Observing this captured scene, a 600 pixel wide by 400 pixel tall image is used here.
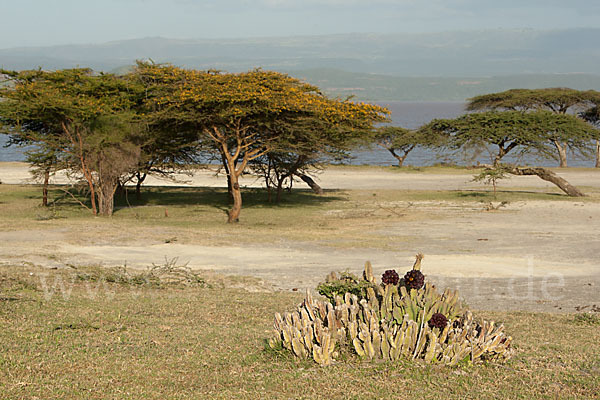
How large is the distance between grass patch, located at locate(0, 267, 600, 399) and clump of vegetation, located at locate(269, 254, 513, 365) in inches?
5.0

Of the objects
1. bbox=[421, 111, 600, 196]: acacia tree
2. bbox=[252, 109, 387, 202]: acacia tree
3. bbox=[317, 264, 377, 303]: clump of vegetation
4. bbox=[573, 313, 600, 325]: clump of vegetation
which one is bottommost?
bbox=[573, 313, 600, 325]: clump of vegetation

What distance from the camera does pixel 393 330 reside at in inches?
246

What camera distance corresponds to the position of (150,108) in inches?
1070

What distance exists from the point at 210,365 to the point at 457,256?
37.1 feet

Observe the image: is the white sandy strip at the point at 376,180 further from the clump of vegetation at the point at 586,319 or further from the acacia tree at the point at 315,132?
the clump of vegetation at the point at 586,319

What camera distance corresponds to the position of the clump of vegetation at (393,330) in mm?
6219

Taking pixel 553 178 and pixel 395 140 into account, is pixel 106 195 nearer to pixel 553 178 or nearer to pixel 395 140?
A: pixel 553 178

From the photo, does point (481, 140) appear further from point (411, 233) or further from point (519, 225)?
point (411, 233)

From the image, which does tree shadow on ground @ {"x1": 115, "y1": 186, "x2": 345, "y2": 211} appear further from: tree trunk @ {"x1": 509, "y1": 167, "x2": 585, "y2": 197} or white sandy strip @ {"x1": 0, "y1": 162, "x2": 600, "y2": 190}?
tree trunk @ {"x1": 509, "y1": 167, "x2": 585, "y2": 197}

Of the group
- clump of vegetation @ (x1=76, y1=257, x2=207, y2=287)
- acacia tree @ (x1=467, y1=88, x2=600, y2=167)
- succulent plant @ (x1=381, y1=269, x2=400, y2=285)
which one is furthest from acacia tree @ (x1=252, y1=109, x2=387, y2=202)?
acacia tree @ (x1=467, y1=88, x2=600, y2=167)

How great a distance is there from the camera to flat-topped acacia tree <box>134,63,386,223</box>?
76.1 feet

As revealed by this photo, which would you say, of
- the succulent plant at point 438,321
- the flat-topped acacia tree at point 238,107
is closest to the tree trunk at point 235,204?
the flat-topped acacia tree at point 238,107

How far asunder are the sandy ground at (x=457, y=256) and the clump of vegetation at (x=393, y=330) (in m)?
4.85

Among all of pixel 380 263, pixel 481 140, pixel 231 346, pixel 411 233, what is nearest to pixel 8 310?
pixel 231 346
